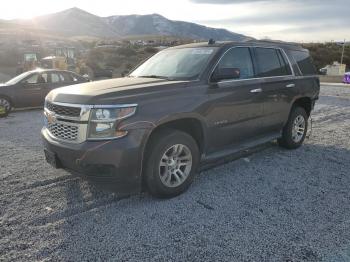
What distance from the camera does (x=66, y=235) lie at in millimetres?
3598

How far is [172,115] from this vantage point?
4.24 meters

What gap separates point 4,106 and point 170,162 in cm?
886

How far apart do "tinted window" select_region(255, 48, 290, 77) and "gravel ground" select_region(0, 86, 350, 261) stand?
4.82ft

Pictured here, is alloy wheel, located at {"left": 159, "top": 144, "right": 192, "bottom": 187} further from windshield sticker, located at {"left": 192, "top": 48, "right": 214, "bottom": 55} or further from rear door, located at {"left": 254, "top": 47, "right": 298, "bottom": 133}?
rear door, located at {"left": 254, "top": 47, "right": 298, "bottom": 133}

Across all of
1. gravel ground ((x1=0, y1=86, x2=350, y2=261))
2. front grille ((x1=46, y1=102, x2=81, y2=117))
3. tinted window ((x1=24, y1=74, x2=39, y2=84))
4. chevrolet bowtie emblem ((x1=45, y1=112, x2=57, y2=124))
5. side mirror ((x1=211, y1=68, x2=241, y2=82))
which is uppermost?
side mirror ((x1=211, y1=68, x2=241, y2=82))

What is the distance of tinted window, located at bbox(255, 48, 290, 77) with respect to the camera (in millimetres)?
5707

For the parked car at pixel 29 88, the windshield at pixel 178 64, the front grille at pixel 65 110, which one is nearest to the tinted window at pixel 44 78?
the parked car at pixel 29 88

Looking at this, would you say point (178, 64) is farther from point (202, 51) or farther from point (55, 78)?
point (55, 78)

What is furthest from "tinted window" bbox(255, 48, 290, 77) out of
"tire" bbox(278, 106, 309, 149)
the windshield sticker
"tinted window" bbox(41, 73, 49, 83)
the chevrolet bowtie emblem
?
"tinted window" bbox(41, 73, 49, 83)

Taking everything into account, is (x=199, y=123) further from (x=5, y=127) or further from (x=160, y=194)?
(x=5, y=127)

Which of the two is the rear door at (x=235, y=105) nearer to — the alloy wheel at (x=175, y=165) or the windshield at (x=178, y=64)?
the windshield at (x=178, y=64)

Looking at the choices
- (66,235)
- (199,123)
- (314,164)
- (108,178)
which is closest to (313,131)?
(314,164)

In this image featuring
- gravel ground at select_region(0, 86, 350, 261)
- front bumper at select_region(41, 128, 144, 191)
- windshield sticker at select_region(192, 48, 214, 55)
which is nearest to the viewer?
gravel ground at select_region(0, 86, 350, 261)

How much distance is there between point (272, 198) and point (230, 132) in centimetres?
113
